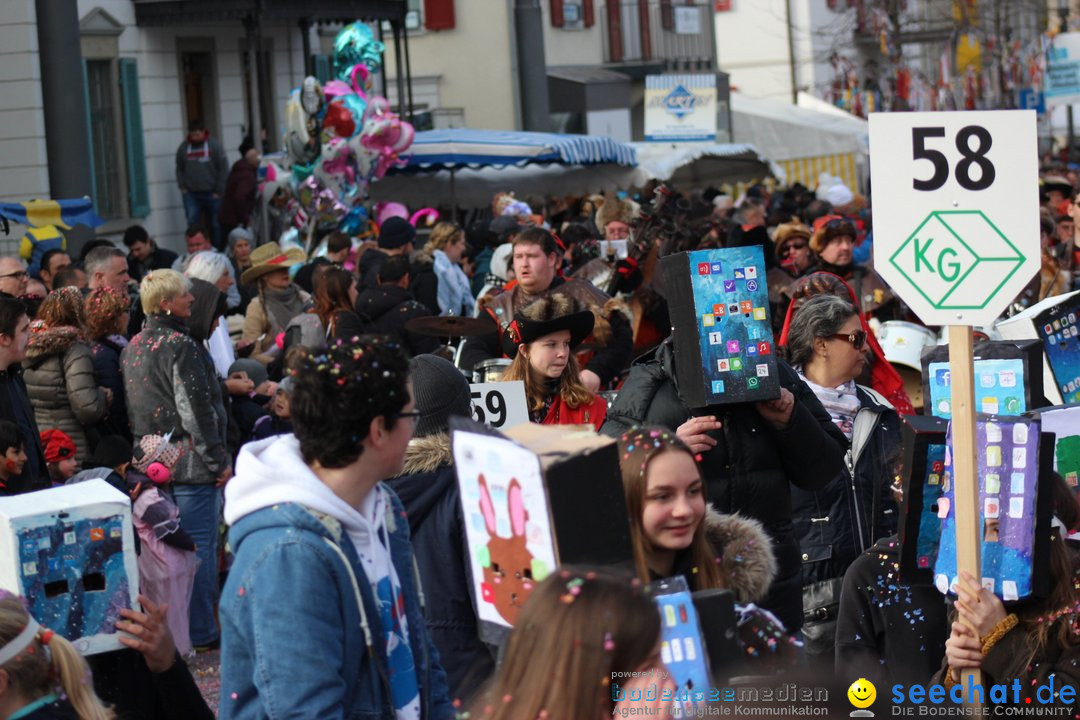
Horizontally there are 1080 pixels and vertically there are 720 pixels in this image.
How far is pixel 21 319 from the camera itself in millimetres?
7227

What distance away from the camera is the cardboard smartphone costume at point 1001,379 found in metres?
5.20

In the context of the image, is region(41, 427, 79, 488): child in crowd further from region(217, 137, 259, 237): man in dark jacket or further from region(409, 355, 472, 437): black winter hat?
region(217, 137, 259, 237): man in dark jacket

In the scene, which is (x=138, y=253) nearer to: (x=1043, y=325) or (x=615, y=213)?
(x=615, y=213)

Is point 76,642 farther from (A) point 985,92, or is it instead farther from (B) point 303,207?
(A) point 985,92

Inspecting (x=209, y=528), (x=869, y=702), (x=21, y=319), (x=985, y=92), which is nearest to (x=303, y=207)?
(x=209, y=528)

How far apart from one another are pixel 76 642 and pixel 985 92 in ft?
144

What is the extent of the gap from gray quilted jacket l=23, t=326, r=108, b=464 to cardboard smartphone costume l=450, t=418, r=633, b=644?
4872 millimetres

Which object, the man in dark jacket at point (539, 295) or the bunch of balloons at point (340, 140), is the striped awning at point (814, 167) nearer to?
the bunch of balloons at point (340, 140)

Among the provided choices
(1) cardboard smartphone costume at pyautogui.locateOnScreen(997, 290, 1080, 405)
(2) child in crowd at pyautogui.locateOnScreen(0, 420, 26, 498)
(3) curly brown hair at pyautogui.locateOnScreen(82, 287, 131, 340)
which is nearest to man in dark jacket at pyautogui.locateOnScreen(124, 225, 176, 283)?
(3) curly brown hair at pyautogui.locateOnScreen(82, 287, 131, 340)

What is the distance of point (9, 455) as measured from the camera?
6.67 meters

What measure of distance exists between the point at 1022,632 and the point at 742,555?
0.68 meters

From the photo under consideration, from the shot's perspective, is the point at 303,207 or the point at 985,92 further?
the point at 985,92

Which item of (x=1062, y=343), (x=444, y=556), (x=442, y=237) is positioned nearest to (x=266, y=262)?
(x=442, y=237)

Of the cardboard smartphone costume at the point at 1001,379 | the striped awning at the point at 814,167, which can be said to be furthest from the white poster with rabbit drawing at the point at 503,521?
the striped awning at the point at 814,167
